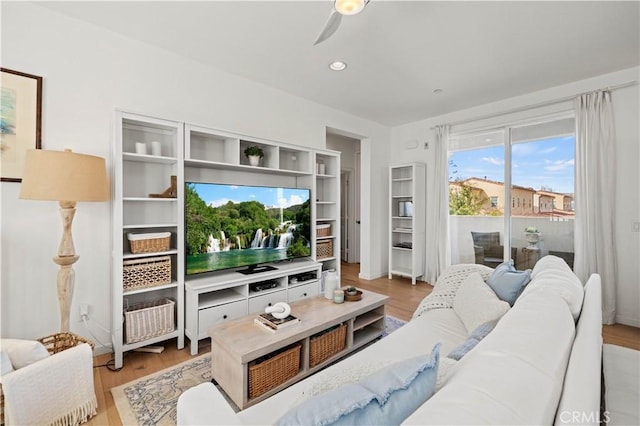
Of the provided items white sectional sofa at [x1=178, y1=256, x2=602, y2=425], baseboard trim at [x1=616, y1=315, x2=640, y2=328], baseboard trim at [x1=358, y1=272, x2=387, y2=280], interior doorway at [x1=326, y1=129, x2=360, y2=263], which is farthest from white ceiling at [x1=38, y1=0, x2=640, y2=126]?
baseboard trim at [x1=358, y1=272, x2=387, y2=280]

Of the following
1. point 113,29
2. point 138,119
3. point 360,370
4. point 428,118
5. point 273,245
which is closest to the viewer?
point 360,370

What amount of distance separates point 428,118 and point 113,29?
4.23 meters

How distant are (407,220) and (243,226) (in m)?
3.11

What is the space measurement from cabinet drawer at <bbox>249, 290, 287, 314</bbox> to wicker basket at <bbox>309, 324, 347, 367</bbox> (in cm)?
85

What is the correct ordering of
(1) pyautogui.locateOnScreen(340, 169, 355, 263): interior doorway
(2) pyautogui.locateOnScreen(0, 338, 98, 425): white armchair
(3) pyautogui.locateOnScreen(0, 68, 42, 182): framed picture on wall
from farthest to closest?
(1) pyautogui.locateOnScreen(340, 169, 355, 263): interior doorway < (3) pyautogui.locateOnScreen(0, 68, 42, 182): framed picture on wall < (2) pyautogui.locateOnScreen(0, 338, 98, 425): white armchair

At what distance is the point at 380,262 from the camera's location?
4.99 m

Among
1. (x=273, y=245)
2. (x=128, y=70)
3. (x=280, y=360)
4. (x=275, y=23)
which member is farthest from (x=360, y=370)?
(x=128, y=70)

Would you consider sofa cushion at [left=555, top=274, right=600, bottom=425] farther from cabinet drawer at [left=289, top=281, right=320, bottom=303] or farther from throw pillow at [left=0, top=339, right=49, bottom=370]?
cabinet drawer at [left=289, top=281, right=320, bottom=303]

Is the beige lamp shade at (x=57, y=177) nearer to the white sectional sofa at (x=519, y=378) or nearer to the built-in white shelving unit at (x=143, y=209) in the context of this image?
the built-in white shelving unit at (x=143, y=209)

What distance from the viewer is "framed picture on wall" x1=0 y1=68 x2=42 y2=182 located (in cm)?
199

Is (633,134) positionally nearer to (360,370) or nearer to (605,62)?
(605,62)

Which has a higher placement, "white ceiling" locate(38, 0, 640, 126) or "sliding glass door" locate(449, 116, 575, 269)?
"white ceiling" locate(38, 0, 640, 126)

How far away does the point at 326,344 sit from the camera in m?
2.09

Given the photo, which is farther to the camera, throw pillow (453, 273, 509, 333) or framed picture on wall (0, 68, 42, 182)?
framed picture on wall (0, 68, 42, 182)
